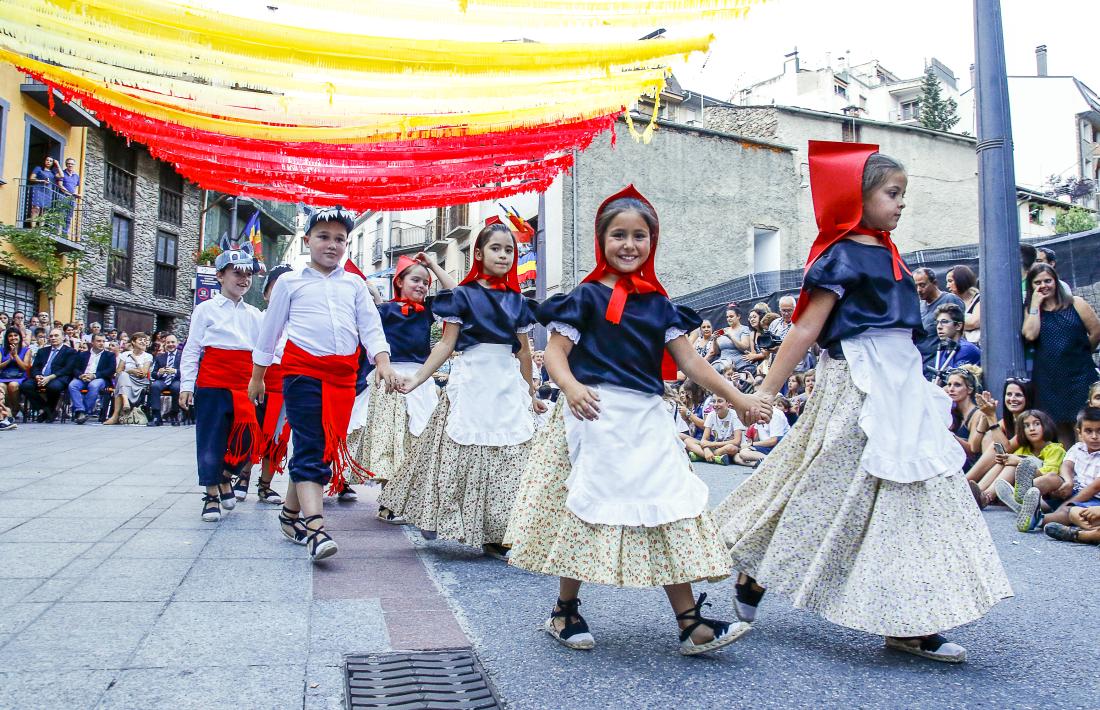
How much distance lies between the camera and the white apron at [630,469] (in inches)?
117

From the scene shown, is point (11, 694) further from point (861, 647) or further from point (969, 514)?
point (969, 514)

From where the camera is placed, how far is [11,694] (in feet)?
7.95

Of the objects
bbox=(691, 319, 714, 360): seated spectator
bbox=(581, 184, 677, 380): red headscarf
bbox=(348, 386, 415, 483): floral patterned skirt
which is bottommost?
bbox=(348, 386, 415, 483): floral patterned skirt

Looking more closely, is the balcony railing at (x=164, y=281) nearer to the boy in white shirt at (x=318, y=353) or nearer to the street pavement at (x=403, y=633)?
the street pavement at (x=403, y=633)

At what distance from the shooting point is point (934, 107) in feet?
152

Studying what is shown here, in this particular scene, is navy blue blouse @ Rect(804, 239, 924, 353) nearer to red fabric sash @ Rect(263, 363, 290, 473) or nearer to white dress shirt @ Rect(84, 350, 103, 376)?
red fabric sash @ Rect(263, 363, 290, 473)

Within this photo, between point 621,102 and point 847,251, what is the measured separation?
4.83 metres

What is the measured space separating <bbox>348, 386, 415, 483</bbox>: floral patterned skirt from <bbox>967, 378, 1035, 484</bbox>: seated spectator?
14.7 feet

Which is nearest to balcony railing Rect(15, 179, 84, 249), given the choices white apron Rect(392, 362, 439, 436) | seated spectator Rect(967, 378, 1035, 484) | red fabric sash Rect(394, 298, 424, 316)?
red fabric sash Rect(394, 298, 424, 316)

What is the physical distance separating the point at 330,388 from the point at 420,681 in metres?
2.27

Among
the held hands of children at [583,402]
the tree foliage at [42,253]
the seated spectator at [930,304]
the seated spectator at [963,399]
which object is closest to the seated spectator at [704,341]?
the seated spectator at [930,304]

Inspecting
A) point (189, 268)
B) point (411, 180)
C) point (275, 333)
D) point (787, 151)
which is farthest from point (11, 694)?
point (189, 268)

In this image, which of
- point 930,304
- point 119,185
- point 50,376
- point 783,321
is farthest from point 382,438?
point 119,185

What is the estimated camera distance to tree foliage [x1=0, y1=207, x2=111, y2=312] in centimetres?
1856
